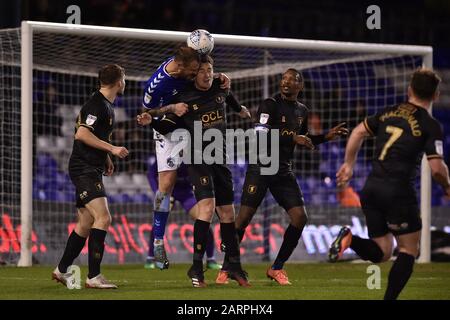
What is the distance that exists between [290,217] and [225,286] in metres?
1.00

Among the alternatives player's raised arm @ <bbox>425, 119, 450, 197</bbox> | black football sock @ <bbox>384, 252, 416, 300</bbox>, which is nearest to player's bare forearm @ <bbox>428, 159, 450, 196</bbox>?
player's raised arm @ <bbox>425, 119, 450, 197</bbox>

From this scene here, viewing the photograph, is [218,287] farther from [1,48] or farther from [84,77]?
[84,77]

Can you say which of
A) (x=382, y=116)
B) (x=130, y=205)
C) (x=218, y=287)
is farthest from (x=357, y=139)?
(x=130, y=205)

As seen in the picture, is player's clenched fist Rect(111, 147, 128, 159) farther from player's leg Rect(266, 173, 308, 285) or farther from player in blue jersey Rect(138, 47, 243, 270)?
player's leg Rect(266, 173, 308, 285)

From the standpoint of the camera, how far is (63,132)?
47.4ft

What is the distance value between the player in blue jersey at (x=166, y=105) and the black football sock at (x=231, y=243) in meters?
0.57

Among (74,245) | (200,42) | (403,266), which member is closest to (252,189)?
(200,42)

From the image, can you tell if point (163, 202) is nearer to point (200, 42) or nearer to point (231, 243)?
point (231, 243)

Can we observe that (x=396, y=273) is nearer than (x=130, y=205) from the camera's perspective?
Yes

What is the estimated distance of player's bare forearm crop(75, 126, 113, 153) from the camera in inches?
318

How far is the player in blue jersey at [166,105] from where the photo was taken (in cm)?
859

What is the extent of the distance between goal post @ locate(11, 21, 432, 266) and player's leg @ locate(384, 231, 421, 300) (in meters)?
5.75

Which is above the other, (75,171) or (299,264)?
(75,171)
